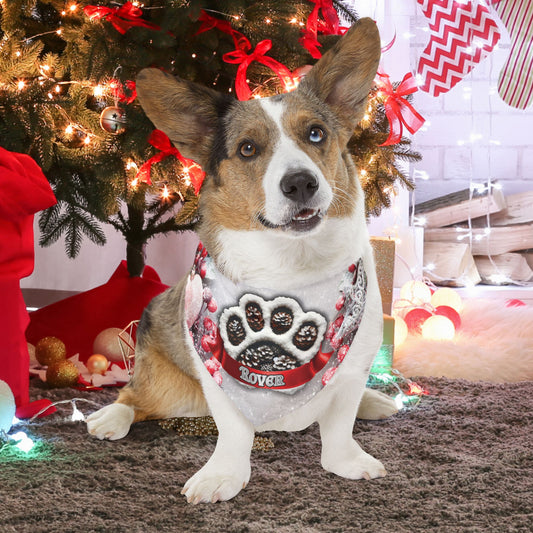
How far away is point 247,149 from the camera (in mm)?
1298

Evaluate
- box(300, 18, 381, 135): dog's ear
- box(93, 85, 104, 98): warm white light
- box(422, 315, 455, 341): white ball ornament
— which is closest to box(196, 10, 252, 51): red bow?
box(93, 85, 104, 98): warm white light

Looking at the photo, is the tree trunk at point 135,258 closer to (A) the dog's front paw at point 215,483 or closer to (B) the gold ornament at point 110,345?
(B) the gold ornament at point 110,345

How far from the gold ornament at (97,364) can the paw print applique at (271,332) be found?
2.94 feet

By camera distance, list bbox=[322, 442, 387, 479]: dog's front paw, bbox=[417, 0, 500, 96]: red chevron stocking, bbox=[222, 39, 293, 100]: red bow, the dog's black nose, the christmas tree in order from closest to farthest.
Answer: the dog's black nose, bbox=[322, 442, 387, 479]: dog's front paw, bbox=[222, 39, 293, 100]: red bow, the christmas tree, bbox=[417, 0, 500, 96]: red chevron stocking

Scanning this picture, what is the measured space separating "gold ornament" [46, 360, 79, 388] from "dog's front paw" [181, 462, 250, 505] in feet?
2.74

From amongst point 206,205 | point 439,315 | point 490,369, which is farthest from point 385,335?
point 206,205

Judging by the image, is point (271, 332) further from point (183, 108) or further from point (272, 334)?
point (183, 108)

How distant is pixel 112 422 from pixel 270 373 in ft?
1.64

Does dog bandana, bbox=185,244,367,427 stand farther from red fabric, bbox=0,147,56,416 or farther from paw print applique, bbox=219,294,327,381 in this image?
red fabric, bbox=0,147,56,416

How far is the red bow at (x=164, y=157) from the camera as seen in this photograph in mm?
1950

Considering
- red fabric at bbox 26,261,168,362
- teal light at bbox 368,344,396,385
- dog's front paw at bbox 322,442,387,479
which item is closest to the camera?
dog's front paw at bbox 322,442,387,479

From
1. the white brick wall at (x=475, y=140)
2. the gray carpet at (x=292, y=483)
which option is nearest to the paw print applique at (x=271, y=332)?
the gray carpet at (x=292, y=483)

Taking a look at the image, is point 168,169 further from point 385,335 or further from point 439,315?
point 439,315

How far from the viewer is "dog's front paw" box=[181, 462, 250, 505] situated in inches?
51.1
